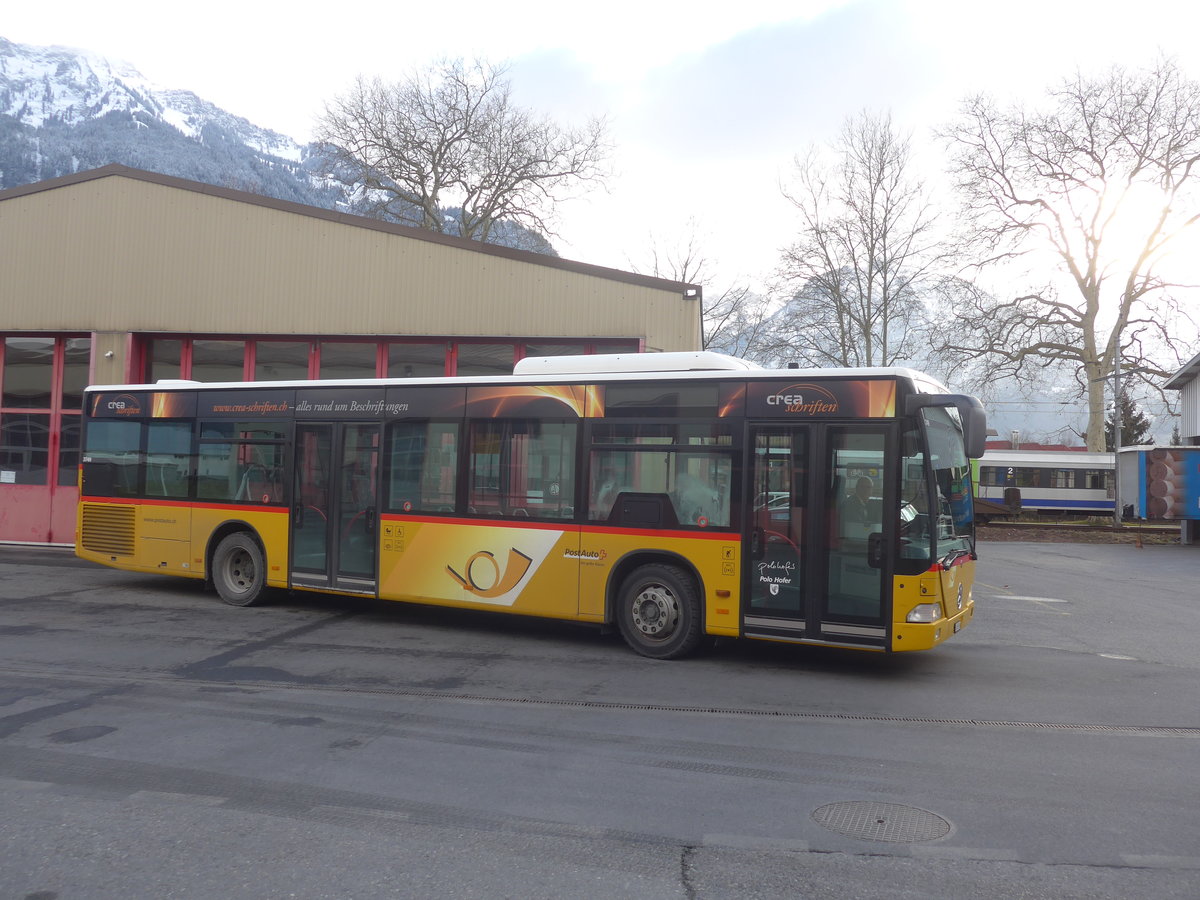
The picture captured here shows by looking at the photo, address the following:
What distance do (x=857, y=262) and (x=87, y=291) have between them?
33.3 metres

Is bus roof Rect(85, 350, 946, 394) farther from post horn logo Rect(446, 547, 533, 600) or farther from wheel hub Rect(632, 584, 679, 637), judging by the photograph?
wheel hub Rect(632, 584, 679, 637)

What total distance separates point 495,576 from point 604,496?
155 centimetres

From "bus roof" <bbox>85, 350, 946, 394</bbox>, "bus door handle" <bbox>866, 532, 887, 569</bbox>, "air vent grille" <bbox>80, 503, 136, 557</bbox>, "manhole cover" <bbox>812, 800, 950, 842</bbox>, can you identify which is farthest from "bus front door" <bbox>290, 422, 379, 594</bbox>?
"manhole cover" <bbox>812, 800, 950, 842</bbox>

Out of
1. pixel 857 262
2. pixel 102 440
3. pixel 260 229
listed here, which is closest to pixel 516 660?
pixel 102 440

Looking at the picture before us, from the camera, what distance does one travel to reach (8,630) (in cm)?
966

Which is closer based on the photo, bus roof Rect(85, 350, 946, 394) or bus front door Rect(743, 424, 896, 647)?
bus front door Rect(743, 424, 896, 647)

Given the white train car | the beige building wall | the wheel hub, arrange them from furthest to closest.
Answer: the white train car
the beige building wall
the wheel hub

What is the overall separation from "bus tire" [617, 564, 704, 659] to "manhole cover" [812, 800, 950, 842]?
144 inches

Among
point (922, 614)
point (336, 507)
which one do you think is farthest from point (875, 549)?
point (336, 507)

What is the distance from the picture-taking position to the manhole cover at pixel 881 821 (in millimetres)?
4566

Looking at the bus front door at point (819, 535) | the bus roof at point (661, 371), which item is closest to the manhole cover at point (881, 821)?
the bus front door at point (819, 535)

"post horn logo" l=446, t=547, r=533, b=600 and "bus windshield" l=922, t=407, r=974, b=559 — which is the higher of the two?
"bus windshield" l=922, t=407, r=974, b=559

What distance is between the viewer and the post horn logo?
954 centimetres

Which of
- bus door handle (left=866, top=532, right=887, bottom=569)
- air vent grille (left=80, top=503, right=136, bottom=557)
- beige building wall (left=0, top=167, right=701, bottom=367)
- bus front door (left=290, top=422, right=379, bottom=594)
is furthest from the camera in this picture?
beige building wall (left=0, top=167, right=701, bottom=367)
